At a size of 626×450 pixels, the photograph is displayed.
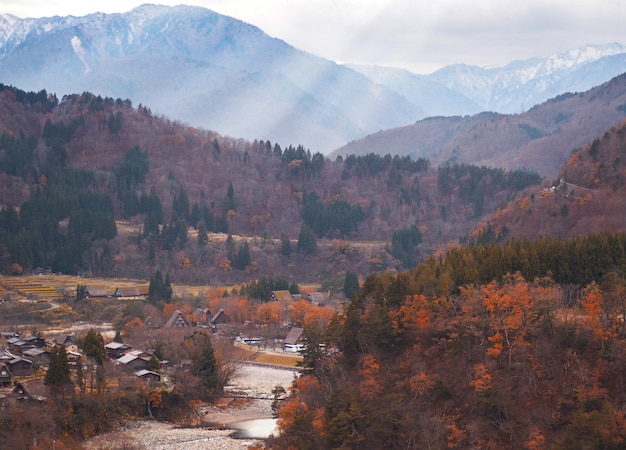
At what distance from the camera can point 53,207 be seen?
110625 millimetres

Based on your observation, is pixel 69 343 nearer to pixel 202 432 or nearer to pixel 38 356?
pixel 38 356

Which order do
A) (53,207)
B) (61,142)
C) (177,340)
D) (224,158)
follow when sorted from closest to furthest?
(177,340)
(53,207)
(61,142)
(224,158)

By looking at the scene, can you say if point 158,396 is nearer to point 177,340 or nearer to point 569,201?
point 177,340

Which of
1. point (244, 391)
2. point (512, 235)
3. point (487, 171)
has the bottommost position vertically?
point (244, 391)

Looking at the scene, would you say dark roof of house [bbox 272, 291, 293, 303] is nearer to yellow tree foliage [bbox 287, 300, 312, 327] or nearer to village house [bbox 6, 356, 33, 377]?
yellow tree foliage [bbox 287, 300, 312, 327]

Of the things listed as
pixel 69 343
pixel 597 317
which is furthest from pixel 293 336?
pixel 597 317

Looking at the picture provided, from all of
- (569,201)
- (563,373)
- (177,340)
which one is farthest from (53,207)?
(563,373)

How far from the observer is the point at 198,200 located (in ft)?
436

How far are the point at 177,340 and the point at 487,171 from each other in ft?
293

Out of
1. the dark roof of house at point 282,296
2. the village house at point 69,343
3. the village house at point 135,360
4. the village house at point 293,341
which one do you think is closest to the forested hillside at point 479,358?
the village house at point 135,360

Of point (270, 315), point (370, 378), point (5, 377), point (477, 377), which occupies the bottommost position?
point (5, 377)

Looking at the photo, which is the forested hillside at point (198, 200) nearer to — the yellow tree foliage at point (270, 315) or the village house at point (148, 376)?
the yellow tree foliage at point (270, 315)

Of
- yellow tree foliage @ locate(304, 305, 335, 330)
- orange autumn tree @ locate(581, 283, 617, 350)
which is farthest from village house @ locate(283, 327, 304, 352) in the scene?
orange autumn tree @ locate(581, 283, 617, 350)

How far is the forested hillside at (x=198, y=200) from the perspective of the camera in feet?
348
